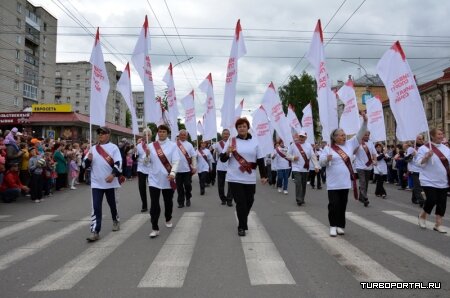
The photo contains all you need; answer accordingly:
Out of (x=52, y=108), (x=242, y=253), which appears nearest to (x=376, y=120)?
(x=242, y=253)

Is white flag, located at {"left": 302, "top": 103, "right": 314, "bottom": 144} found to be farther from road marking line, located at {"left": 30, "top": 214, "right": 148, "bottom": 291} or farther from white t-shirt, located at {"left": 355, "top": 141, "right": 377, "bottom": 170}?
road marking line, located at {"left": 30, "top": 214, "right": 148, "bottom": 291}

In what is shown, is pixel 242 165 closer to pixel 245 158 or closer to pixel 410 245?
pixel 245 158

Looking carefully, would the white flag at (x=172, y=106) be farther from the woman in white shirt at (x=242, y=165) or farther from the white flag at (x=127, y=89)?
the woman in white shirt at (x=242, y=165)

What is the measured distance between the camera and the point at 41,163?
13062mm

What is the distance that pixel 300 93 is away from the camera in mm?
75375

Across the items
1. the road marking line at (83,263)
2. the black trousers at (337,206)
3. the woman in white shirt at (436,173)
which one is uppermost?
the woman in white shirt at (436,173)

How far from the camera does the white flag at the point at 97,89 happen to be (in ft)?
25.9

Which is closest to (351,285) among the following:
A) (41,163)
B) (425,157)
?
(425,157)

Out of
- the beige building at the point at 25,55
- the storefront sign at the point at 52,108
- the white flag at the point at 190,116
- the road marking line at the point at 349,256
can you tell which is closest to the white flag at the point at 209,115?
the white flag at the point at 190,116

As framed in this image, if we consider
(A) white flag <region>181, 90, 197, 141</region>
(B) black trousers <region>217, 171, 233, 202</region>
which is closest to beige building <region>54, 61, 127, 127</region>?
(A) white flag <region>181, 90, 197, 141</region>

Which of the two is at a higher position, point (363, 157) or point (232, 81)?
point (232, 81)

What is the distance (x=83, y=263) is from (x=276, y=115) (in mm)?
9701

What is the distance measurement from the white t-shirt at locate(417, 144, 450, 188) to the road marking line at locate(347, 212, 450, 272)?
3.91 feet

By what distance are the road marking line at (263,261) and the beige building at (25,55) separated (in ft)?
170
